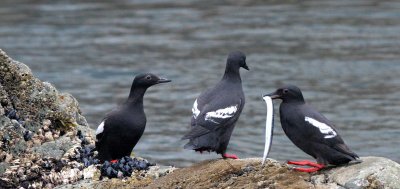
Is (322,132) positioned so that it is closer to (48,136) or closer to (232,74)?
(232,74)

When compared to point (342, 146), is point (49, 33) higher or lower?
higher

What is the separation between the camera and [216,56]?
2266 cm

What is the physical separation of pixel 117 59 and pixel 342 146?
15.4m

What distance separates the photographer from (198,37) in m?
24.5

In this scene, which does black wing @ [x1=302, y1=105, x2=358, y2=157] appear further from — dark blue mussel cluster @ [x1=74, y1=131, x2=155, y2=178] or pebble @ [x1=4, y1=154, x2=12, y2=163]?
pebble @ [x1=4, y1=154, x2=12, y2=163]

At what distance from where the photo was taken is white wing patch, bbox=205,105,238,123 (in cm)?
873

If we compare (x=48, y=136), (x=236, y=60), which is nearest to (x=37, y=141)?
(x=48, y=136)

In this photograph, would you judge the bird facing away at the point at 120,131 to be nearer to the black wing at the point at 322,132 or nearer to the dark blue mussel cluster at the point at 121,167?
the dark blue mussel cluster at the point at 121,167

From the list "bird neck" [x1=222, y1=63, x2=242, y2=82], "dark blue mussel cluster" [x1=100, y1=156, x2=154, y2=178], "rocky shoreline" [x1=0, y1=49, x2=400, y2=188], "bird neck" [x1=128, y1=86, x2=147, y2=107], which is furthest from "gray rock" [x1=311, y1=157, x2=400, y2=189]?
"bird neck" [x1=128, y1=86, x2=147, y2=107]

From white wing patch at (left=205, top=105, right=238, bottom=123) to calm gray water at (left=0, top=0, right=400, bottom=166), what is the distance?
6565 mm

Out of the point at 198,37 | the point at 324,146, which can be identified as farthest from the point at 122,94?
the point at 324,146

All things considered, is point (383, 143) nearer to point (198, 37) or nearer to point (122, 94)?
point (122, 94)

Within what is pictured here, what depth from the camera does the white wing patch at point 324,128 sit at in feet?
26.5

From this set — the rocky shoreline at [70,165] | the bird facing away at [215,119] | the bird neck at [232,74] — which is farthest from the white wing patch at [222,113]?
the bird neck at [232,74]
